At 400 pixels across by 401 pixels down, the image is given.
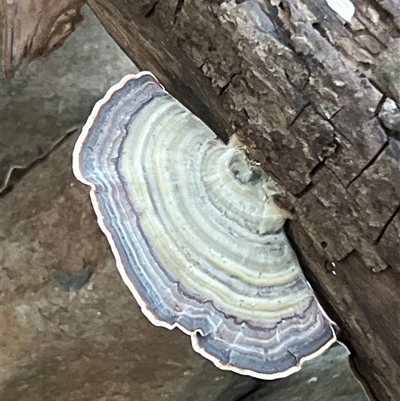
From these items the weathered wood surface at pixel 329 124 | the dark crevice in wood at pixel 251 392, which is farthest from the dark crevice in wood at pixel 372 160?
the dark crevice in wood at pixel 251 392

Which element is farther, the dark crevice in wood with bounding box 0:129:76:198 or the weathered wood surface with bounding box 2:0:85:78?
the dark crevice in wood with bounding box 0:129:76:198

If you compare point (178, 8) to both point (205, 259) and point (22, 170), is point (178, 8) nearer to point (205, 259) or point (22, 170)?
point (205, 259)

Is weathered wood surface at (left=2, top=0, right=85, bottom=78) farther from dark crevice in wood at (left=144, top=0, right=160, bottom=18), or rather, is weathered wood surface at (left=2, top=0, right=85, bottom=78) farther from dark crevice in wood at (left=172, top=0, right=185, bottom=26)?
dark crevice in wood at (left=172, top=0, right=185, bottom=26)

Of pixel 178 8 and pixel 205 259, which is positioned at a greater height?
pixel 178 8

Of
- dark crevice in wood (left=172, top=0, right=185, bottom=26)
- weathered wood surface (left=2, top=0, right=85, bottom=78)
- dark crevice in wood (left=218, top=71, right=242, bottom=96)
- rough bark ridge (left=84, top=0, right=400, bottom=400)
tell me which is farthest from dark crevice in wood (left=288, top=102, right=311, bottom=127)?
weathered wood surface (left=2, top=0, right=85, bottom=78)

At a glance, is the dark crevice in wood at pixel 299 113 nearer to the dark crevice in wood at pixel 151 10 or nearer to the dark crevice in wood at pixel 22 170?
the dark crevice in wood at pixel 151 10

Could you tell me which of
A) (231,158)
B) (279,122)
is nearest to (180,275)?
(231,158)

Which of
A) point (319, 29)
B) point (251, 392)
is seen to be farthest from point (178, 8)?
point (251, 392)
